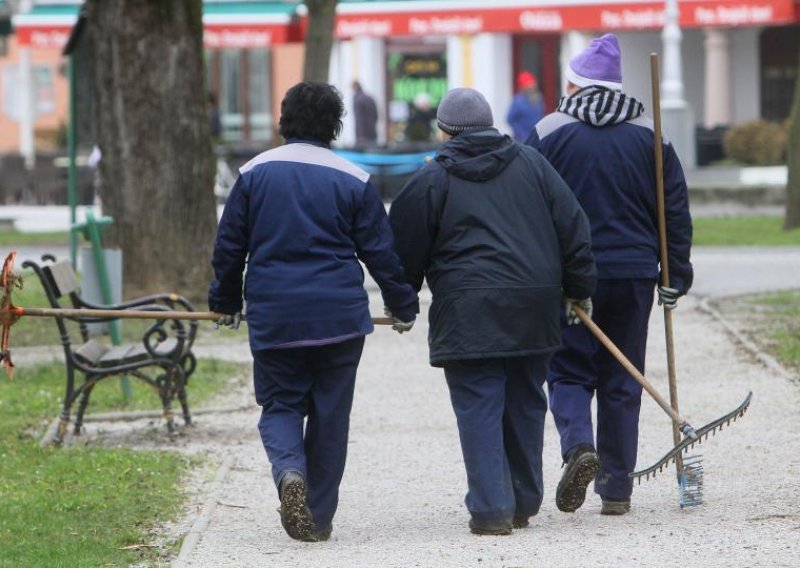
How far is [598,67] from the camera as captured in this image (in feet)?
23.2

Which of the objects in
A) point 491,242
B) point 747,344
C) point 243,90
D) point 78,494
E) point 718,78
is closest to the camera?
point 491,242

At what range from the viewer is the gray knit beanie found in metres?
6.69

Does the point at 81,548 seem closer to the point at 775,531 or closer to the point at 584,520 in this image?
the point at 584,520

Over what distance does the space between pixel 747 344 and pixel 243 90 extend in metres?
28.6

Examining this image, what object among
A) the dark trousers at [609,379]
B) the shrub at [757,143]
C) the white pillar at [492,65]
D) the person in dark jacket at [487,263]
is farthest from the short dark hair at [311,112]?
the white pillar at [492,65]

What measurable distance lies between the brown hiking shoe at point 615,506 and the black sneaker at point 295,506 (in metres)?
1.16

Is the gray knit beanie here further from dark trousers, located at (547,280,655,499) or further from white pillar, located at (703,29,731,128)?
white pillar, located at (703,29,731,128)

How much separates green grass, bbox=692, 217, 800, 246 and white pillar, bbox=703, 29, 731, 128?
31.9 ft

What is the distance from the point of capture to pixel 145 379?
9289 millimetres

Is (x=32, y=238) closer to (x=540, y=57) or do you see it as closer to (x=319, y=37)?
(x=319, y=37)

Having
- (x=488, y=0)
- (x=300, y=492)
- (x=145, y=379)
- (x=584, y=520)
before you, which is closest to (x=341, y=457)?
(x=300, y=492)

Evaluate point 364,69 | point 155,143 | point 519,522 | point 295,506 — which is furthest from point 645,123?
point 364,69

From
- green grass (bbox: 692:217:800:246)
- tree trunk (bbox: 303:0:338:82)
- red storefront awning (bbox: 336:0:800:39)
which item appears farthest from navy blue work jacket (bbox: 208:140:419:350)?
red storefront awning (bbox: 336:0:800:39)

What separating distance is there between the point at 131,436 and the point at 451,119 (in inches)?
134
